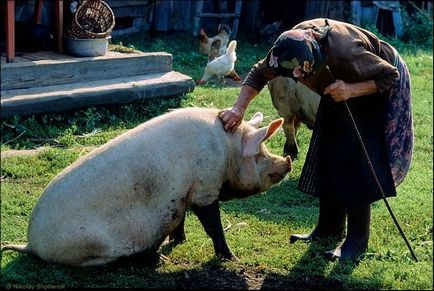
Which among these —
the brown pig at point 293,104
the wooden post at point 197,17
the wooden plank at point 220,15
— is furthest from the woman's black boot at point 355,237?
the wooden plank at point 220,15

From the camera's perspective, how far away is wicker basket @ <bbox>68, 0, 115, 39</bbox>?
1062cm

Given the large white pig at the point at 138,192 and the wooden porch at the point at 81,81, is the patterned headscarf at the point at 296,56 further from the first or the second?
the wooden porch at the point at 81,81

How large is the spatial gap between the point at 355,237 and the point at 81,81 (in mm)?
4837

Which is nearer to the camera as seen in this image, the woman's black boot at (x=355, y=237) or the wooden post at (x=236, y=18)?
the woman's black boot at (x=355, y=237)

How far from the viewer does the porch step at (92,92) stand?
30.4 feet

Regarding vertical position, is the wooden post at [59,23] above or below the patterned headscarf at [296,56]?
below

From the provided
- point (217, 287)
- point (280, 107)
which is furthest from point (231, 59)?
point (217, 287)

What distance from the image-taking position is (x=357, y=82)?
5809mm

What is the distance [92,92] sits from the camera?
9820 mm

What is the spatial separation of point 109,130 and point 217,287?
4103 mm

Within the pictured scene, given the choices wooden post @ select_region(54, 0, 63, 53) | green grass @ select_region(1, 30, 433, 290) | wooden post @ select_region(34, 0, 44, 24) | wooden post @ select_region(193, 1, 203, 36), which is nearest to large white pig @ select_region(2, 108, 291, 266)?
green grass @ select_region(1, 30, 433, 290)

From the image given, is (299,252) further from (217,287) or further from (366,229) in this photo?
(217,287)

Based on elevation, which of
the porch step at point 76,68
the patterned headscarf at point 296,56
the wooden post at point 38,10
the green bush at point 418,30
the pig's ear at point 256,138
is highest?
the patterned headscarf at point 296,56

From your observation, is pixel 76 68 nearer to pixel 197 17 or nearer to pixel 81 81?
pixel 81 81
